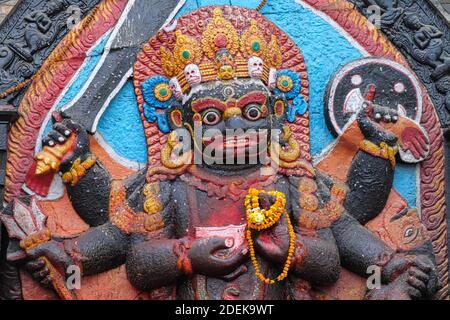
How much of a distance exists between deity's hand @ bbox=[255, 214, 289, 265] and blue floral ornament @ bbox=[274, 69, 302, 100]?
97 cm

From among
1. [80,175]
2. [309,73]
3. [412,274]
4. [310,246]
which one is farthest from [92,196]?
[412,274]

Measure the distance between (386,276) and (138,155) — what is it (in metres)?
1.91

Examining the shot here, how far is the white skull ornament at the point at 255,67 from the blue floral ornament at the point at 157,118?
695 millimetres

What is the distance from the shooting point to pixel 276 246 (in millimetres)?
8039

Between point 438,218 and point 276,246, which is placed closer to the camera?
point 276,246

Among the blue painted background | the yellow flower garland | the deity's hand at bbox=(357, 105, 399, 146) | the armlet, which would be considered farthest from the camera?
the blue painted background

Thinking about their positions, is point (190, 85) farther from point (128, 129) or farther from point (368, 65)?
point (368, 65)

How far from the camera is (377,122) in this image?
8.50 m

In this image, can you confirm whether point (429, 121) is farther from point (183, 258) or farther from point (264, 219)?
point (183, 258)

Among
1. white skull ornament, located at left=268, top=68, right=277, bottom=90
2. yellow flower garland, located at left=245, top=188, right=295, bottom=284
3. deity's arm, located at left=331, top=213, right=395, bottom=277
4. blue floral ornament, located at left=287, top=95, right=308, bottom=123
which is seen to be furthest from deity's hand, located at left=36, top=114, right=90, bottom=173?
deity's arm, located at left=331, top=213, right=395, bottom=277

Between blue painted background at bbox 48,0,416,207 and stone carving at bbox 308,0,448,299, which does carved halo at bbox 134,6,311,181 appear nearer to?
blue painted background at bbox 48,0,416,207

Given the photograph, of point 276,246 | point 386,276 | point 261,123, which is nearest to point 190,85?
point 261,123

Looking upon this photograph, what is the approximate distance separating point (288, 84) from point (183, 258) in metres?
1.47

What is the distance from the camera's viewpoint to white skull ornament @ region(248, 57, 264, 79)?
8289 mm
